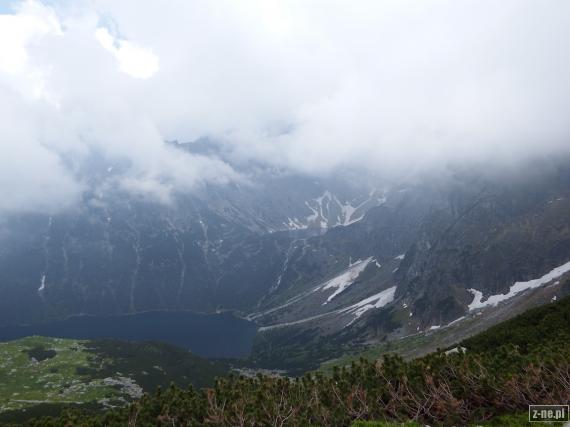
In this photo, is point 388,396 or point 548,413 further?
point 388,396

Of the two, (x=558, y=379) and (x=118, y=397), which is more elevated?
(x=118, y=397)

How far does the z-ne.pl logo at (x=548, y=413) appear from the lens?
2508 cm

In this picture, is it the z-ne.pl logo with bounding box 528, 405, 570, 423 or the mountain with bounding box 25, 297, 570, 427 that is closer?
the z-ne.pl logo with bounding box 528, 405, 570, 423

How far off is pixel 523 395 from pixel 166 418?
26800 millimetres

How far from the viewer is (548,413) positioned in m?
25.7

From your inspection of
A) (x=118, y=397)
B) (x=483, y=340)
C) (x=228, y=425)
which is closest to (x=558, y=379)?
(x=228, y=425)

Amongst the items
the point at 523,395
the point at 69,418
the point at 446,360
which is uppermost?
the point at 69,418

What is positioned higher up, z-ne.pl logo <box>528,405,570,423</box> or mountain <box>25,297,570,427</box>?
mountain <box>25,297,570,427</box>

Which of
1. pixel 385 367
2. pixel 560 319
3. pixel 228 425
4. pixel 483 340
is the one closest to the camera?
pixel 228 425

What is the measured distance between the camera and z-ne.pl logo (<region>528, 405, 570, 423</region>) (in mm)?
25078

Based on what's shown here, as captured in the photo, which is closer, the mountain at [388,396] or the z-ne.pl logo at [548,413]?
the z-ne.pl logo at [548,413]

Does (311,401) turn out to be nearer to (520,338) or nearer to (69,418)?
(69,418)

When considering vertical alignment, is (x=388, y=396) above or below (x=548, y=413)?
above

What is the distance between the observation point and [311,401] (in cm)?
3678
